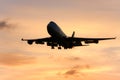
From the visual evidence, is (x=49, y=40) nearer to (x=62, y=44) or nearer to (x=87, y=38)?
(x=62, y=44)

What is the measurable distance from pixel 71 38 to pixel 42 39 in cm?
1126

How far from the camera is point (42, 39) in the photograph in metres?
131

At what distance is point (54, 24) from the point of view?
432 ft

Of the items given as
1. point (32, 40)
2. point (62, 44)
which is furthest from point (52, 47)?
point (32, 40)

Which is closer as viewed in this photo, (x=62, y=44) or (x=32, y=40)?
(x=62, y=44)

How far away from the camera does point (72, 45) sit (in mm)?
129875

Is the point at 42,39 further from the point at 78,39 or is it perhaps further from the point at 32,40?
the point at 78,39

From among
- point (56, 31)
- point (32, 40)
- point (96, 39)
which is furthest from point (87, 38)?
point (32, 40)

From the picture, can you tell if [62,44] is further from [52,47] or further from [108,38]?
[108,38]

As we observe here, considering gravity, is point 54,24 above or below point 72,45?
above

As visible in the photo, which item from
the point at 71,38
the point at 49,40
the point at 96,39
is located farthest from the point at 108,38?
the point at 49,40

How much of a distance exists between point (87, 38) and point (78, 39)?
3.55 meters

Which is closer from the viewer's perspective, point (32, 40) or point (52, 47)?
point (52, 47)

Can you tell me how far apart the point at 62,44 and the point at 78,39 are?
7450 mm
